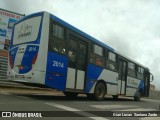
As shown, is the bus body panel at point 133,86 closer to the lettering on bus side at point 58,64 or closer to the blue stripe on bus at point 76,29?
the blue stripe on bus at point 76,29

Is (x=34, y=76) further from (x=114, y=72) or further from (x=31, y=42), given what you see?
(x=114, y=72)

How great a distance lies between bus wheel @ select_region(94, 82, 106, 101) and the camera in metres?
16.5

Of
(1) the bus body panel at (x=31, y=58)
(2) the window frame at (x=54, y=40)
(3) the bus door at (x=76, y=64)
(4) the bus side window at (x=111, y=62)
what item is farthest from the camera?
(4) the bus side window at (x=111, y=62)

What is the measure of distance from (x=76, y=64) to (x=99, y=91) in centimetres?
299

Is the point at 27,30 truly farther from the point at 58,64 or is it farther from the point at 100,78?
the point at 100,78

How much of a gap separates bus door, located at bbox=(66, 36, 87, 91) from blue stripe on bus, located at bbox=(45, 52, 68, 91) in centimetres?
37

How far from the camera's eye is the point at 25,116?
324 inches

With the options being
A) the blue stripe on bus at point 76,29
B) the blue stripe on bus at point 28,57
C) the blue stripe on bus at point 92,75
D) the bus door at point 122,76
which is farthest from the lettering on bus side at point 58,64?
the bus door at point 122,76

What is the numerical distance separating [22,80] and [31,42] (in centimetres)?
154

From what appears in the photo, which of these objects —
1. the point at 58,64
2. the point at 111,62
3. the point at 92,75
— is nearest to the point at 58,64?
the point at 58,64

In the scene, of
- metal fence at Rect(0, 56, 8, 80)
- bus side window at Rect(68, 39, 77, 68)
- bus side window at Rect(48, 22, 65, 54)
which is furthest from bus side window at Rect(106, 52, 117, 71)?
metal fence at Rect(0, 56, 8, 80)

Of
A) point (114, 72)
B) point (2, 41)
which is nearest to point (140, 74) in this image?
point (114, 72)

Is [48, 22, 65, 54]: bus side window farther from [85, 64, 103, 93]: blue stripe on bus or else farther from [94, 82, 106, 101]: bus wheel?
[94, 82, 106, 101]: bus wheel

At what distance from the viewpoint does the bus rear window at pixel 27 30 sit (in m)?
13.0
